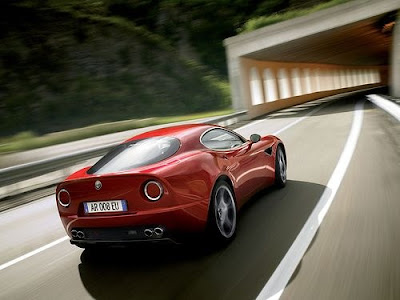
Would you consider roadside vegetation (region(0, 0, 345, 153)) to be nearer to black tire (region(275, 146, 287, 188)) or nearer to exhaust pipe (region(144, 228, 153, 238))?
black tire (region(275, 146, 287, 188))

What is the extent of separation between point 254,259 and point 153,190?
1.14 metres

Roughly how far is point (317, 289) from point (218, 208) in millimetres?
1440

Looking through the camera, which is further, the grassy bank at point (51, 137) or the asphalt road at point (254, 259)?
the grassy bank at point (51, 137)

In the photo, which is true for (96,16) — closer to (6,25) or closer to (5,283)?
(6,25)

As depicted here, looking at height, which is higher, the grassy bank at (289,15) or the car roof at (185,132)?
the grassy bank at (289,15)

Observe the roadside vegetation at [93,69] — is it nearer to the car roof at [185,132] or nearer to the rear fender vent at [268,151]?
the rear fender vent at [268,151]

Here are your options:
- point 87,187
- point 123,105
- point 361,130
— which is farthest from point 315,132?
point 123,105

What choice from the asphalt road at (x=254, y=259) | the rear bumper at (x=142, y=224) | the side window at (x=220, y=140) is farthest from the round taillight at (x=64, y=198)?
the side window at (x=220, y=140)

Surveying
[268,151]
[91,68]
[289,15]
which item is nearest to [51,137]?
[91,68]

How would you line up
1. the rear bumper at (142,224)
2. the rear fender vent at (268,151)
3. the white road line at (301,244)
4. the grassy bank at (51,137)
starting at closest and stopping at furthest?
the white road line at (301,244) → the rear bumper at (142,224) → the rear fender vent at (268,151) → the grassy bank at (51,137)

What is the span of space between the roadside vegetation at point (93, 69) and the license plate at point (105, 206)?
55.1 ft

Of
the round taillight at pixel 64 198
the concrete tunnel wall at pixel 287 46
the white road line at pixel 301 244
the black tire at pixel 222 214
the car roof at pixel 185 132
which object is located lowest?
the white road line at pixel 301 244

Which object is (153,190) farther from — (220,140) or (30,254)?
(30,254)

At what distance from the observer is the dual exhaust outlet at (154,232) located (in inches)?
159
